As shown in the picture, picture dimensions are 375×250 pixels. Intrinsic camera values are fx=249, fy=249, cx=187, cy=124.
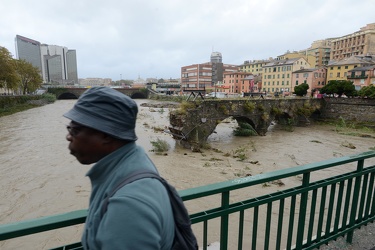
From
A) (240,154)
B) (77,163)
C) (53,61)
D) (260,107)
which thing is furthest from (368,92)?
(53,61)

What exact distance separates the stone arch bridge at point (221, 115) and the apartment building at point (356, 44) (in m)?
45.8

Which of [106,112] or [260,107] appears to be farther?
[260,107]

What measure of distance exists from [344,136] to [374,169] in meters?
20.8

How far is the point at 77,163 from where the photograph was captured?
1194cm

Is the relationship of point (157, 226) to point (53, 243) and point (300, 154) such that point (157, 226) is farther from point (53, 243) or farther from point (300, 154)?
point (300, 154)

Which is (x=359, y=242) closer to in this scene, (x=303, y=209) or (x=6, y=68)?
(x=303, y=209)

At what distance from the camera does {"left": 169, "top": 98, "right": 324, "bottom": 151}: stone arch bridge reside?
15.3m

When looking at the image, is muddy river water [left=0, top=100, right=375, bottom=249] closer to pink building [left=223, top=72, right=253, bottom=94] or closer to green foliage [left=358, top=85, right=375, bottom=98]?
green foliage [left=358, top=85, right=375, bottom=98]

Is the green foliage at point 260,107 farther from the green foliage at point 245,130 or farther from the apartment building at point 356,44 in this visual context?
the apartment building at point 356,44

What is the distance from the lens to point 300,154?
48.6 ft

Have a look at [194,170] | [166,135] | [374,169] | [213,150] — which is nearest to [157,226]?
[374,169]

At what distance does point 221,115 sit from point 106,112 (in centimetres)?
1627

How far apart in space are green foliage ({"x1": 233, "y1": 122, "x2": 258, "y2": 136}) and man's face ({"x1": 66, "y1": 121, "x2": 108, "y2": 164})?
1945 centimetres

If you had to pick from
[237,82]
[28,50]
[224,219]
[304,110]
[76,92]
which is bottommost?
[76,92]
